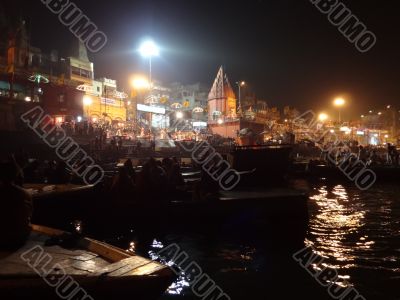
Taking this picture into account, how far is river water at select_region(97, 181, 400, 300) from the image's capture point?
7.50 meters

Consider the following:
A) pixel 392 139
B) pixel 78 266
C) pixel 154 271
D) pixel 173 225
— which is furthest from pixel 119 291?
pixel 392 139

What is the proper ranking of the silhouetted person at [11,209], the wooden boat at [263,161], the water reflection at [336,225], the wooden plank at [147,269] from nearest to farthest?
the wooden plank at [147,269] → the silhouetted person at [11,209] → the water reflection at [336,225] → the wooden boat at [263,161]

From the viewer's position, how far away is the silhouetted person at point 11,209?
5516 millimetres

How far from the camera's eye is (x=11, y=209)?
5.54m

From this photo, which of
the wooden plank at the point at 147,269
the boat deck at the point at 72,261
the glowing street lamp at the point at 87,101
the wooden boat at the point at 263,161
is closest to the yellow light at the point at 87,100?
the glowing street lamp at the point at 87,101

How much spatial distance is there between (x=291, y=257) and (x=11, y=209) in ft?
23.9

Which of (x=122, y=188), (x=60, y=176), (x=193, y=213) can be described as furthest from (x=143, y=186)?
(x=60, y=176)

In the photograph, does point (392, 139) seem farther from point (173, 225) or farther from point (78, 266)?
point (78, 266)

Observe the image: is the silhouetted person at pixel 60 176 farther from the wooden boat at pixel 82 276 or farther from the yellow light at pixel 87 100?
the yellow light at pixel 87 100

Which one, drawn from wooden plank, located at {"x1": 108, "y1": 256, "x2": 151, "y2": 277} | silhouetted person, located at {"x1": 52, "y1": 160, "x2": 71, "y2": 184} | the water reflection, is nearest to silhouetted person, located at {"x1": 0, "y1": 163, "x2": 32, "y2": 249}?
wooden plank, located at {"x1": 108, "y1": 256, "x2": 151, "y2": 277}

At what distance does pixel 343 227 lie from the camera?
510 inches

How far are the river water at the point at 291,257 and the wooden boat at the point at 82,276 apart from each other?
Result: 263 centimetres

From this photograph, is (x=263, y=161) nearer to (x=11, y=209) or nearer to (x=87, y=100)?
(x=11, y=209)

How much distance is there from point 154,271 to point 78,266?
4.40 feet
